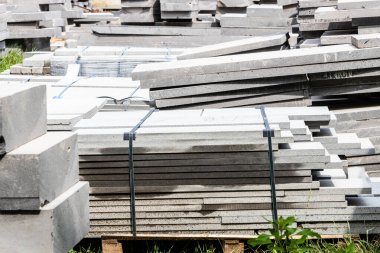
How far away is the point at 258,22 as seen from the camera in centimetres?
1263

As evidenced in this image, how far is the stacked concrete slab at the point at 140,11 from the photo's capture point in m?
13.5

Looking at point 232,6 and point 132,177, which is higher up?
point 232,6

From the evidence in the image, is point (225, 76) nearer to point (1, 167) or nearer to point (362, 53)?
point (362, 53)

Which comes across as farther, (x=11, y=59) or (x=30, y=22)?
(x=30, y=22)

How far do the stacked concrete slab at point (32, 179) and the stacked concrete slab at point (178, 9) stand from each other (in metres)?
8.37

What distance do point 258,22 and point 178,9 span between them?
1.48 metres

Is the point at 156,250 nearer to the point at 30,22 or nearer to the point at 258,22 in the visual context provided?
the point at 258,22

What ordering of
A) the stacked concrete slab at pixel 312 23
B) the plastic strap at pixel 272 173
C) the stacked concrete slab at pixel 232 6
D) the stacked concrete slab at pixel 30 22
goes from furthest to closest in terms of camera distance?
the stacked concrete slab at pixel 30 22 < the stacked concrete slab at pixel 232 6 < the stacked concrete slab at pixel 312 23 < the plastic strap at pixel 272 173

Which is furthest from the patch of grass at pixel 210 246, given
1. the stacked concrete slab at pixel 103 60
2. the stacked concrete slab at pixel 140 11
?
the stacked concrete slab at pixel 140 11

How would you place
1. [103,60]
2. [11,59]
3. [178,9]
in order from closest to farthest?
[103,60]
[178,9]
[11,59]

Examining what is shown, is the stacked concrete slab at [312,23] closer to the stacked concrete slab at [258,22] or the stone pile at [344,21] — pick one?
the stone pile at [344,21]

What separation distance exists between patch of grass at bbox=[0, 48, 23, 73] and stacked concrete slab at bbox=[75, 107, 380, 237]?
8082 mm

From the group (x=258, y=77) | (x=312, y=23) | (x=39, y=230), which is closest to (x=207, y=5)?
(x=312, y=23)

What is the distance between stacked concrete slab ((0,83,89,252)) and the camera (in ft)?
14.9
